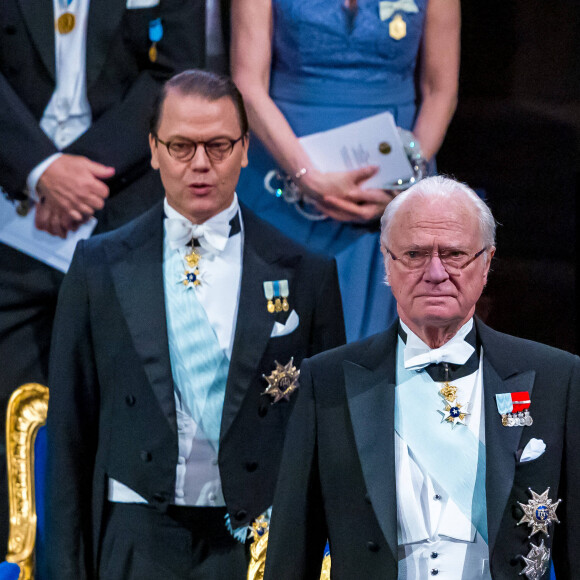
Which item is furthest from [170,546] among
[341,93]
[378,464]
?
[341,93]

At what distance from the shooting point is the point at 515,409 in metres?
1.86

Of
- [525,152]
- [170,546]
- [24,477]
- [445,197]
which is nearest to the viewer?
[445,197]

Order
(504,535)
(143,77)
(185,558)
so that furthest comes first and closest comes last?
(143,77), (185,558), (504,535)

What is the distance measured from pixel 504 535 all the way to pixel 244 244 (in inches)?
48.1

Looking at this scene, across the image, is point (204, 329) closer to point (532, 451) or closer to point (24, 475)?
point (24, 475)

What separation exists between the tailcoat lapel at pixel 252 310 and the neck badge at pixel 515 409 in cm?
91

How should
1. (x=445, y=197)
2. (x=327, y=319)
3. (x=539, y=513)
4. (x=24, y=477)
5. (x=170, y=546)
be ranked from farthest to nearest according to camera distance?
(x=24, y=477)
(x=327, y=319)
(x=170, y=546)
(x=445, y=197)
(x=539, y=513)

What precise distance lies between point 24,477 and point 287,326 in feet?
3.11

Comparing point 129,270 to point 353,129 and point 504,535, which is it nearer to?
point 353,129

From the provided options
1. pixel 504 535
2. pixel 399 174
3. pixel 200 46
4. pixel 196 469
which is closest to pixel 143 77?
pixel 200 46

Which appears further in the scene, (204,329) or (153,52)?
(153,52)

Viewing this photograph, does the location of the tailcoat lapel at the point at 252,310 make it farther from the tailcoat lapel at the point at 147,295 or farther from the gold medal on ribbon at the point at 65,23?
the gold medal on ribbon at the point at 65,23

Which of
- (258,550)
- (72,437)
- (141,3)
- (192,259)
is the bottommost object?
(258,550)

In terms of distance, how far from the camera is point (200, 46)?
293 centimetres
